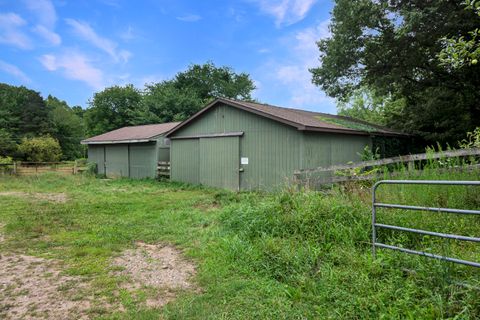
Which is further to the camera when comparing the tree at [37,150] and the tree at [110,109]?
the tree at [110,109]

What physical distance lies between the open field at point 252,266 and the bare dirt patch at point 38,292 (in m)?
0.01

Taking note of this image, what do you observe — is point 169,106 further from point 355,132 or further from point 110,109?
point 355,132

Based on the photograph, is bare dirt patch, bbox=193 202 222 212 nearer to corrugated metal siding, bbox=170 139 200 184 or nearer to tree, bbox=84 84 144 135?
corrugated metal siding, bbox=170 139 200 184

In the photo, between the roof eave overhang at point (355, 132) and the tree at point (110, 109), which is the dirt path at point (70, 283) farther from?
the tree at point (110, 109)

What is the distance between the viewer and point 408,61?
1188 centimetres

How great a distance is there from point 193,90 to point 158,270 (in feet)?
107

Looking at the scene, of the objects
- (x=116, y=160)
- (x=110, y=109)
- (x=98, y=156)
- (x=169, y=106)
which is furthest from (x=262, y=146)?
(x=110, y=109)

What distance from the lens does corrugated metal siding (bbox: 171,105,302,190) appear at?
904 centimetres

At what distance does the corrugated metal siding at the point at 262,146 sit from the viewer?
9039 mm

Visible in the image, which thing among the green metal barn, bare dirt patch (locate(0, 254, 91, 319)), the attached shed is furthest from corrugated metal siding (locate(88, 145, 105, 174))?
bare dirt patch (locate(0, 254, 91, 319))

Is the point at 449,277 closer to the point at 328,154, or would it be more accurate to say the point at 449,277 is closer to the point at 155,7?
the point at 328,154

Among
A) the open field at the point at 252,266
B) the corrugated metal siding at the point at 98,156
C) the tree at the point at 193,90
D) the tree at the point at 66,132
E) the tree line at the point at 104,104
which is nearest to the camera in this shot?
the open field at the point at 252,266

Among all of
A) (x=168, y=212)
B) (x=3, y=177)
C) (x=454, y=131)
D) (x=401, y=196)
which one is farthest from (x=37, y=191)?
(x=454, y=131)

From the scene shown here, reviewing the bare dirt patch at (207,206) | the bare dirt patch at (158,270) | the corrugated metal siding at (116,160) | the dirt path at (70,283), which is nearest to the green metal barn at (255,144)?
the bare dirt patch at (207,206)
